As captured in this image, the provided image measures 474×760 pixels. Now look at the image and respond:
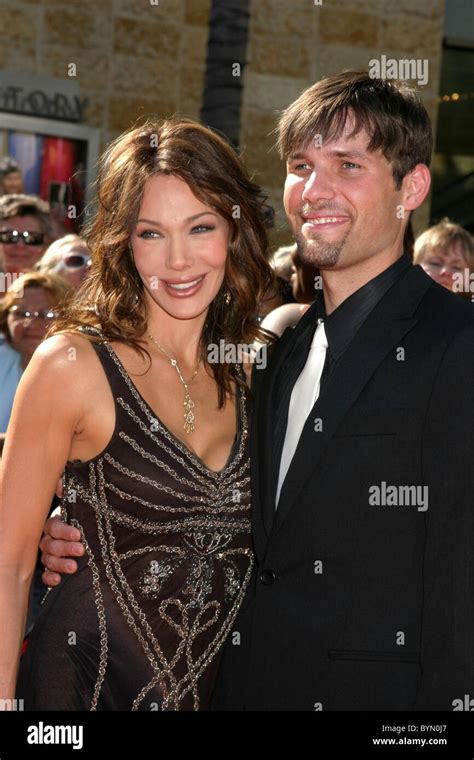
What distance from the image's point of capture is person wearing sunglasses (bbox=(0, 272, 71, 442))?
553 cm

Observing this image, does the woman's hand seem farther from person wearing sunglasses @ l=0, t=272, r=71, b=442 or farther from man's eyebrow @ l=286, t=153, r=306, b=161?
person wearing sunglasses @ l=0, t=272, r=71, b=442

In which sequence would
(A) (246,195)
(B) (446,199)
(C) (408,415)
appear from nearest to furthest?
1. (C) (408,415)
2. (A) (246,195)
3. (B) (446,199)

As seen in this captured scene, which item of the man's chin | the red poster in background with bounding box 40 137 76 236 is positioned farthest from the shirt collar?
the red poster in background with bounding box 40 137 76 236

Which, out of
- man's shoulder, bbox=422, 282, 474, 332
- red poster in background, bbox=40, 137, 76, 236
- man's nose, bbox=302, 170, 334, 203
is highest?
red poster in background, bbox=40, 137, 76, 236

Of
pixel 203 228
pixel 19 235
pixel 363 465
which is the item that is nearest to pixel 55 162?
pixel 19 235

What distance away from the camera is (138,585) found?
3.00m

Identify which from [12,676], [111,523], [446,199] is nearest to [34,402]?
[111,523]

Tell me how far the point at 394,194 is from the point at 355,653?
1202mm

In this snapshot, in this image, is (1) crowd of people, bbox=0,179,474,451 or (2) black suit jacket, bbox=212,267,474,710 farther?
(1) crowd of people, bbox=0,179,474,451

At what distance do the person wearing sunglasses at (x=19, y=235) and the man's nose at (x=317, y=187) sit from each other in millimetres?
3768

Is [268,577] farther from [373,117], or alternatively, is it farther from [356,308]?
[373,117]

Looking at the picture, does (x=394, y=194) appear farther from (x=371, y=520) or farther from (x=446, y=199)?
(x=446, y=199)

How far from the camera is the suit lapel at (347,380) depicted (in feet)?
9.09

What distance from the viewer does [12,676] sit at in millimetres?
2971
